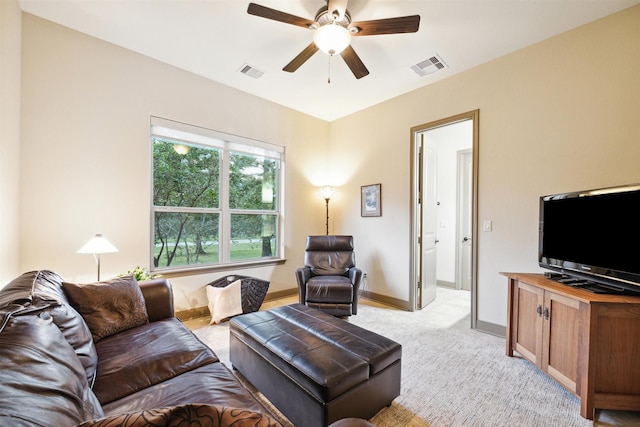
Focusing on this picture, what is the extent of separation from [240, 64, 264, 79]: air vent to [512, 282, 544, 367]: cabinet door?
3.47m

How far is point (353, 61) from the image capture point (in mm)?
2424

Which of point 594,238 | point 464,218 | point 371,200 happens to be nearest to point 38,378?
point 594,238

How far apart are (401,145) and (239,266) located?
2785 millimetres

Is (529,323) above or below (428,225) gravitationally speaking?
below

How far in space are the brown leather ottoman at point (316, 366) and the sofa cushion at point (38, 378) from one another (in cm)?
89

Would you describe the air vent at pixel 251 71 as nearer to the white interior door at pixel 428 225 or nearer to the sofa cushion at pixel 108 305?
the white interior door at pixel 428 225

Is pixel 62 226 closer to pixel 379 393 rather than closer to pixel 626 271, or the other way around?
pixel 379 393

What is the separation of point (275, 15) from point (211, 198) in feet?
7.62

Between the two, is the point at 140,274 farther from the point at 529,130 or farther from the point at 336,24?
the point at 529,130

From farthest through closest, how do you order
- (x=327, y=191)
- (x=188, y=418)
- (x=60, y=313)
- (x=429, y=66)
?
(x=327, y=191) → (x=429, y=66) → (x=60, y=313) → (x=188, y=418)

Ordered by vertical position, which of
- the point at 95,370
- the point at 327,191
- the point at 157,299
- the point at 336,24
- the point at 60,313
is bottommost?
the point at 95,370

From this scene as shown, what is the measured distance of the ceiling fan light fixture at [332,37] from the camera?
2.00 metres

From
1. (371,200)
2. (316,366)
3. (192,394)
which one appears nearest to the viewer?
(192,394)

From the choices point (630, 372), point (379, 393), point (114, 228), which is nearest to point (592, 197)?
point (630, 372)
